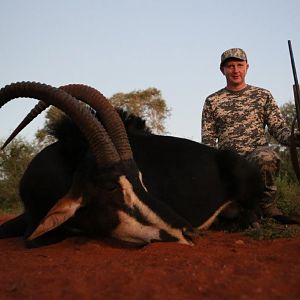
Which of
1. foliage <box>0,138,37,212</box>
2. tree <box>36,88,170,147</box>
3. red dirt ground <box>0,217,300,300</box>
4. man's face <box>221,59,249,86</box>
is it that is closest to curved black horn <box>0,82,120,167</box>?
red dirt ground <box>0,217,300,300</box>

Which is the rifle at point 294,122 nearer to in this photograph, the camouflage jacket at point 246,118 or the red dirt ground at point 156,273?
the camouflage jacket at point 246,118

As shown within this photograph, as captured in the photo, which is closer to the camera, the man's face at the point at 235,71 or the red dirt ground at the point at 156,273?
the red dirt ground at the point at 156,273

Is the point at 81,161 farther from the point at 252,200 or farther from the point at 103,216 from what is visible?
the point at 252,200

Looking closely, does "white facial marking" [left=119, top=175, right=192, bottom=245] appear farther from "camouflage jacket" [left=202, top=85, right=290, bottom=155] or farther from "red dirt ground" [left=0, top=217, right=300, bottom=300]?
"camouflage jacket" [left=202, top=85, right=290, bottom=155]

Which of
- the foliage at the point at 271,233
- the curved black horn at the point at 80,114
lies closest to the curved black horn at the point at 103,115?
the curved black horn at the point at 80,114

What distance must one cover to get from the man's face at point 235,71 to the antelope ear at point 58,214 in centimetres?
295

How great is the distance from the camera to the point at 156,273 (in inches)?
89.0

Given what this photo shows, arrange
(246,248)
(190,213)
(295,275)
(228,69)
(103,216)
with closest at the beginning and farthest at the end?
(295,275) < (246,248) < (103,216) < (190,213) < (228,69)

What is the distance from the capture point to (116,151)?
11.6 ft

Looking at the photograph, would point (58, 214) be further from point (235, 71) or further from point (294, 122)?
point (235, 71)

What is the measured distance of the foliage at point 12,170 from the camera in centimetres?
1273

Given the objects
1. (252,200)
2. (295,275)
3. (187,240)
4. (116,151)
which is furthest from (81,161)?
(295,275)

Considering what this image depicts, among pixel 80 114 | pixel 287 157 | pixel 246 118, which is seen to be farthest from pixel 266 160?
pixel 287 157

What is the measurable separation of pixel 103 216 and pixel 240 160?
186 centimetres
